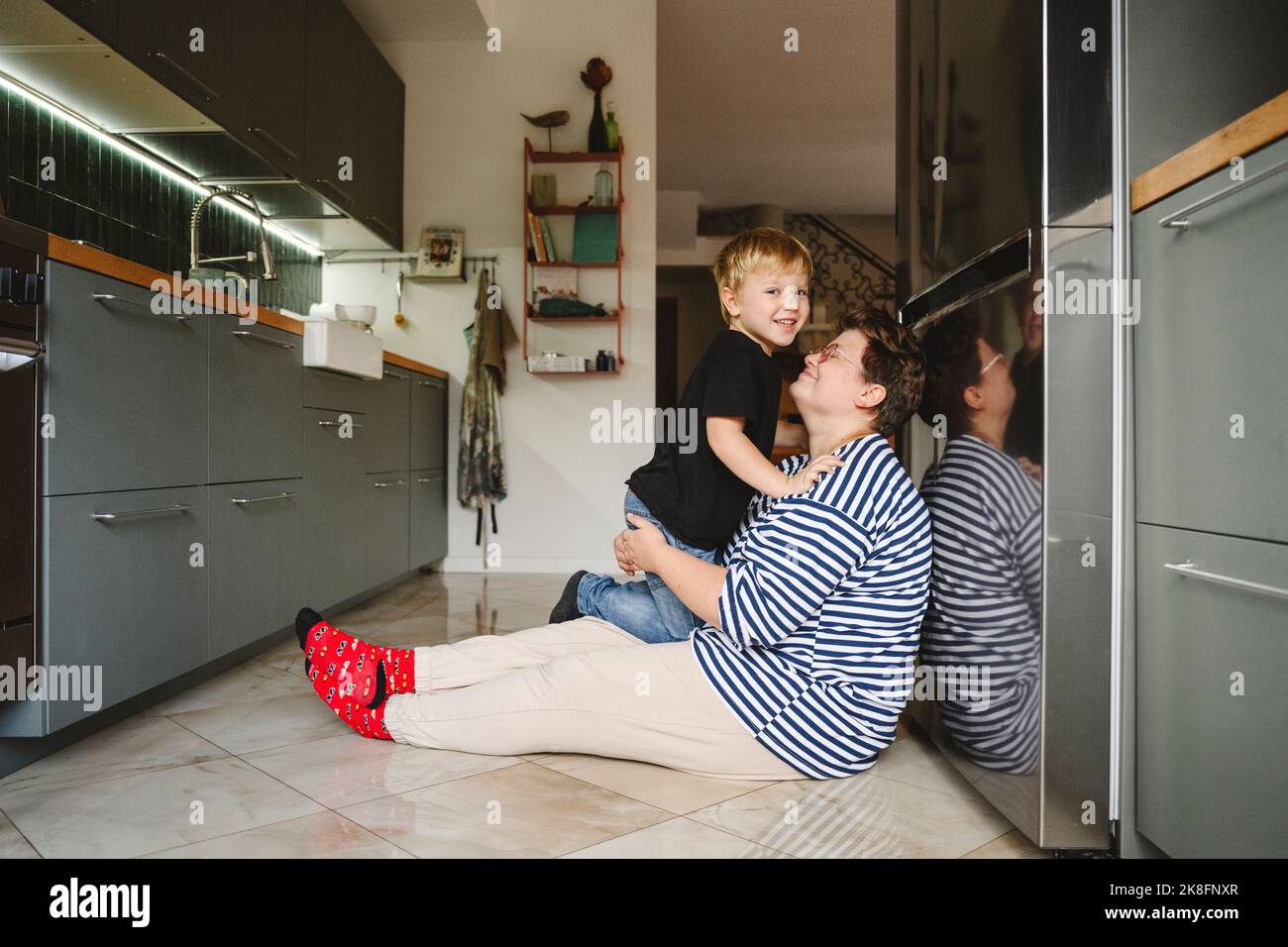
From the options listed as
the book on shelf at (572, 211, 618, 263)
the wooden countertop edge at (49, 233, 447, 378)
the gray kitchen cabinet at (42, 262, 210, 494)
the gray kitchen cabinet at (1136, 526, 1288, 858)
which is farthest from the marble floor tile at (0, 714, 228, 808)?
the book on shelf at (572, 211, 618, 263)

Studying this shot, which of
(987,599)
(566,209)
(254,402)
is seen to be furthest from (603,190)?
(987,599)

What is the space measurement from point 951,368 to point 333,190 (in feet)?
8.98

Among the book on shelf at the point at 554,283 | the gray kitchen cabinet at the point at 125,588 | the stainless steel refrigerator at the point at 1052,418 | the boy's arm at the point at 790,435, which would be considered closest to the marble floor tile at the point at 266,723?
the gray kitchen cabinet at the point at 125,588

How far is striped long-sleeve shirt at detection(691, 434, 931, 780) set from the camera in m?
1.40

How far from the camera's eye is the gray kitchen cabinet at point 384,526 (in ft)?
10.3

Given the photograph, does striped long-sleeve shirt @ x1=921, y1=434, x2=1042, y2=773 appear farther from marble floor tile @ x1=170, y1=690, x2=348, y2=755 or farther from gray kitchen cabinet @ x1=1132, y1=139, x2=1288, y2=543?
marble floor tile @ x1=170, y1=690, x2=348, y2=755

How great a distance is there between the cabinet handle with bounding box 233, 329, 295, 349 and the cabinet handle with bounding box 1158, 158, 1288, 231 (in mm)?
1912

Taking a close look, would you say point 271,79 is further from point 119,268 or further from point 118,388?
point 118,388

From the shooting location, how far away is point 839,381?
1.51 m
